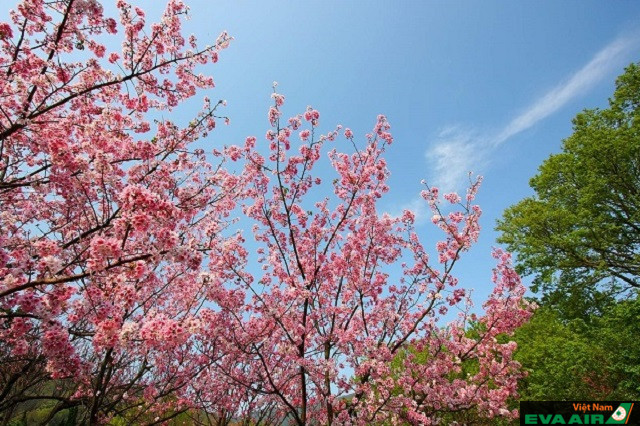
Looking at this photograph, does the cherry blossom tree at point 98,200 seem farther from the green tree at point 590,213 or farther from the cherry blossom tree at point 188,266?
the green tree at point 590,213

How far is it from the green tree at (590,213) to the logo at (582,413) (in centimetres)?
388

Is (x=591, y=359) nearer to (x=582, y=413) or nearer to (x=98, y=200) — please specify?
(x=582, y=413)

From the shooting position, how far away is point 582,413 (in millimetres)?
10797

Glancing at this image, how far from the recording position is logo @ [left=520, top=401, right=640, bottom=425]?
1012cm

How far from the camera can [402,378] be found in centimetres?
806

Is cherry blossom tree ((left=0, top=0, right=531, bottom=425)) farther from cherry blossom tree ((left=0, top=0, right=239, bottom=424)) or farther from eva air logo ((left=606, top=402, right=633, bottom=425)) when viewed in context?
eva air logo ((left=606, top=402, right=633, bottom=425))

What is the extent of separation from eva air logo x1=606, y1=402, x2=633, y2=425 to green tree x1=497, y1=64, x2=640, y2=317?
369 cm

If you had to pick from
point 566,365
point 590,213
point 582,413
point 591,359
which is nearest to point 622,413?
point 591,359

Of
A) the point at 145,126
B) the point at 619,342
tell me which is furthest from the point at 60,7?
the point at 619,342

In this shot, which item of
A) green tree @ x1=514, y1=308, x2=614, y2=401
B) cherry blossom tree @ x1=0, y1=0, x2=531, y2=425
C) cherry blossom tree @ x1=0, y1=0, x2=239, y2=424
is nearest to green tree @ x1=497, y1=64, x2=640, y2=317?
green tree @ x1=514, y1=308, x2=614, y2=401

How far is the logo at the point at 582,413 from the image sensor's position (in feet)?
33.2

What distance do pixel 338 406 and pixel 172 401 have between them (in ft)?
19.9

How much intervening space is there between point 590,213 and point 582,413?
7.89 metres

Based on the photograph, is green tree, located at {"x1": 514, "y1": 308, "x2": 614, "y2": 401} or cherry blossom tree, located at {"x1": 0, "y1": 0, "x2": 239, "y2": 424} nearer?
cherry blossom tree, located at {"x1": 0, "y1": 0, "x2": 239, "y2": 424}
